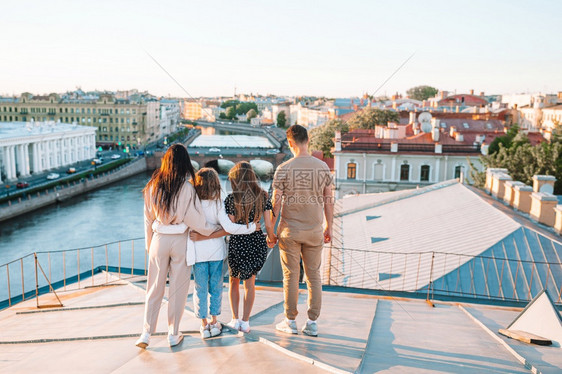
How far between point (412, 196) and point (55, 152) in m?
32.7

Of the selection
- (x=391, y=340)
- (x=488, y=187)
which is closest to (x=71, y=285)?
(x=391, y=340)

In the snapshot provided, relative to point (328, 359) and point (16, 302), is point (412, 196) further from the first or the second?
point (328, 359)

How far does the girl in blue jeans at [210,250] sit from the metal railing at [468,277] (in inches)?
104

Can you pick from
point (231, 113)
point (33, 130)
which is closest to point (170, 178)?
point (33, 130)

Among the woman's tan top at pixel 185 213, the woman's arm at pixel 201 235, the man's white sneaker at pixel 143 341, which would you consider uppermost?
the woman's tan top at pixel 185 213

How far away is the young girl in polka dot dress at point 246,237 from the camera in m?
3.07

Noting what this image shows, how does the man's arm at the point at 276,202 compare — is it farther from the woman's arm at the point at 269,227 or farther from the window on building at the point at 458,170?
the window on building at the point at 458,170

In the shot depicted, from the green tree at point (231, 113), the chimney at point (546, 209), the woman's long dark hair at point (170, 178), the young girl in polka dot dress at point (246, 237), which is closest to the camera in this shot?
the woman's long dark hair at point (170, 178)

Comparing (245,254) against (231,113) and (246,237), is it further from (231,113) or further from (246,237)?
(231,113)

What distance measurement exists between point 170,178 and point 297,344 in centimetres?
128

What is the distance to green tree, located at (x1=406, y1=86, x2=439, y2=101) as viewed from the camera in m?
70.8

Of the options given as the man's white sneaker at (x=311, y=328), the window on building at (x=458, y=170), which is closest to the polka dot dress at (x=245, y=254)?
the man's white sneaker at (x=311, y=328)

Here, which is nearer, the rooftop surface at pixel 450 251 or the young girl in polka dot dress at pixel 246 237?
the young girl in polka dot dress at pixel 246 237

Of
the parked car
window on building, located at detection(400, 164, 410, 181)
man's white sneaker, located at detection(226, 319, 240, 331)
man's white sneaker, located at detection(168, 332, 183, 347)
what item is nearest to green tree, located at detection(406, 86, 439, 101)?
the parked car
